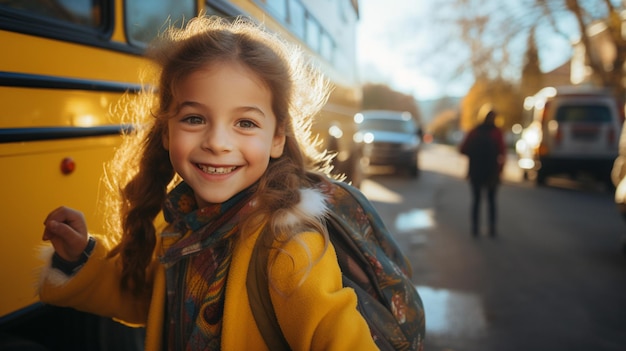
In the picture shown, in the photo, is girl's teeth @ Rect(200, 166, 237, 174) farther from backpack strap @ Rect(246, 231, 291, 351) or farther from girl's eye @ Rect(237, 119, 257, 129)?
backpack strap @ Rect(246, 231, 291, 351)

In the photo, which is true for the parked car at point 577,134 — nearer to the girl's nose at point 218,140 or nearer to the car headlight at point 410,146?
the car headlight at point 410,146

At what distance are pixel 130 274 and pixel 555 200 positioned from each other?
9.52 meters

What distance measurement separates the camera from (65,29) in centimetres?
185

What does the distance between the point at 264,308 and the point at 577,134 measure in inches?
452

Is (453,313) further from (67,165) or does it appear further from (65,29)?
(65,29)

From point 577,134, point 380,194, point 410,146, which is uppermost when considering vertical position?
point 577,134

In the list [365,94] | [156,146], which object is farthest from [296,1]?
[365,94]

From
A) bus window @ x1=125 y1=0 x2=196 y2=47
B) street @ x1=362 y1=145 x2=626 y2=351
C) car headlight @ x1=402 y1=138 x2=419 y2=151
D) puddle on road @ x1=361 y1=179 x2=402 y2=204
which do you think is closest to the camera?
bus window @ x1=125 y1=0 x2=196 y2=47

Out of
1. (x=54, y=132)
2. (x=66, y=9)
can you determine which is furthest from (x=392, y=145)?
(x=54, y=132)

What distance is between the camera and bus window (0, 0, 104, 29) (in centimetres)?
167

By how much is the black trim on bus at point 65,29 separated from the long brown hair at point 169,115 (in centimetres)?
35

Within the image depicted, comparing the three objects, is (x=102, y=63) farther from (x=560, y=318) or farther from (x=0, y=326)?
(x=560, y=318)

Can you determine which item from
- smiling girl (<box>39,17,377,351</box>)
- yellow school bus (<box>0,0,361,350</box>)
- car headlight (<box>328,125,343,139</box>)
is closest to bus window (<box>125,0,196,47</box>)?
yellow school bus (<box>0,0,361,350</box>)

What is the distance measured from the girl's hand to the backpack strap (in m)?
0.64
